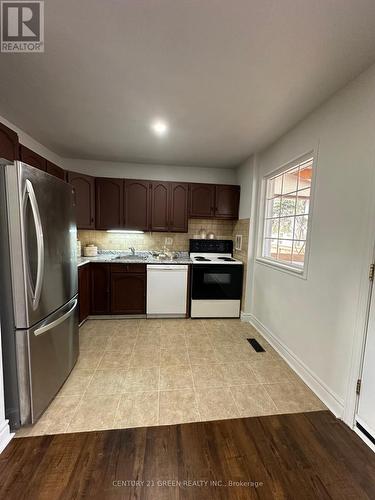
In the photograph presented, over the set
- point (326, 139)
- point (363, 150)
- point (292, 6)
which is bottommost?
point (363, 150)

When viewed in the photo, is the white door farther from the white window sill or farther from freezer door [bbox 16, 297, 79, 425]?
freezer door [bbox 16, 297, 79, 425]

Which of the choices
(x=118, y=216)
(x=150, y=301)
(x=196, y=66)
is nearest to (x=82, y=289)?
(x=150, y=301)

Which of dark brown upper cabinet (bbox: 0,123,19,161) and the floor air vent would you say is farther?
the floor air vent

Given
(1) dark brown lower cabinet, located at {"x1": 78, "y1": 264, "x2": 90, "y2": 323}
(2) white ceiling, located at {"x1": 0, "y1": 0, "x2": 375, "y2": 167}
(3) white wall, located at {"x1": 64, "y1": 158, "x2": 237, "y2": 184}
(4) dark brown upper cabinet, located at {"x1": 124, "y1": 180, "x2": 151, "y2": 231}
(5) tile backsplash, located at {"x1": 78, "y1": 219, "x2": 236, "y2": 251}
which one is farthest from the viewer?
(5) tile backsplash, located at {"x1": 78, "y1": 219, "x2": 236, "y2": 251}

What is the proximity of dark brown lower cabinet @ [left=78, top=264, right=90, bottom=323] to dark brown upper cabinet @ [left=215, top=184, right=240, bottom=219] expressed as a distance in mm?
2195

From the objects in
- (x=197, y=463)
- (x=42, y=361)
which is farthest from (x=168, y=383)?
(x=42, y=361)

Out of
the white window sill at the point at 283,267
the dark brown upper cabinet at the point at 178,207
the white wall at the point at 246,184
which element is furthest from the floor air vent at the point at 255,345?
the dark brown upper cabinet at the point at 178,207

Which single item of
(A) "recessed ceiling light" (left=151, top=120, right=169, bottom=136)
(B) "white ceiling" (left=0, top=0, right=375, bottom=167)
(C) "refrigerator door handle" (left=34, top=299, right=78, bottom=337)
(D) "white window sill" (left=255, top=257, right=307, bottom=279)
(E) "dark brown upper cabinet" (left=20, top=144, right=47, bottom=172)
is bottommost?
(C) "refrigerator door handle" (left=34, top=299, right=78, bottom=337)

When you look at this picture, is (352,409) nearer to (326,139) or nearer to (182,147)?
(326,139)

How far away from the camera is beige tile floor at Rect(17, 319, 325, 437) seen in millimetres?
1575

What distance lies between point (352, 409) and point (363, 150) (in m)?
1.80

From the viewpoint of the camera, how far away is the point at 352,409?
1519mm

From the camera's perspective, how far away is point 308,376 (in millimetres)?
1951

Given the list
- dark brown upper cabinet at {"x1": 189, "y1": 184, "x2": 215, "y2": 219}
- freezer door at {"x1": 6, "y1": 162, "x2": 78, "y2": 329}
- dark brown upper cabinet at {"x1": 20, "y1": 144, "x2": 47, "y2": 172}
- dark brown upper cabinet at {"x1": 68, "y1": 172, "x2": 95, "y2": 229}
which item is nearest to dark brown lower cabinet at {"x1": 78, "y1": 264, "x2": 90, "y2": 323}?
dark brown upper cabinet at {"x1": 68, "y1": 172, "x2": 95, "y2": 229}
